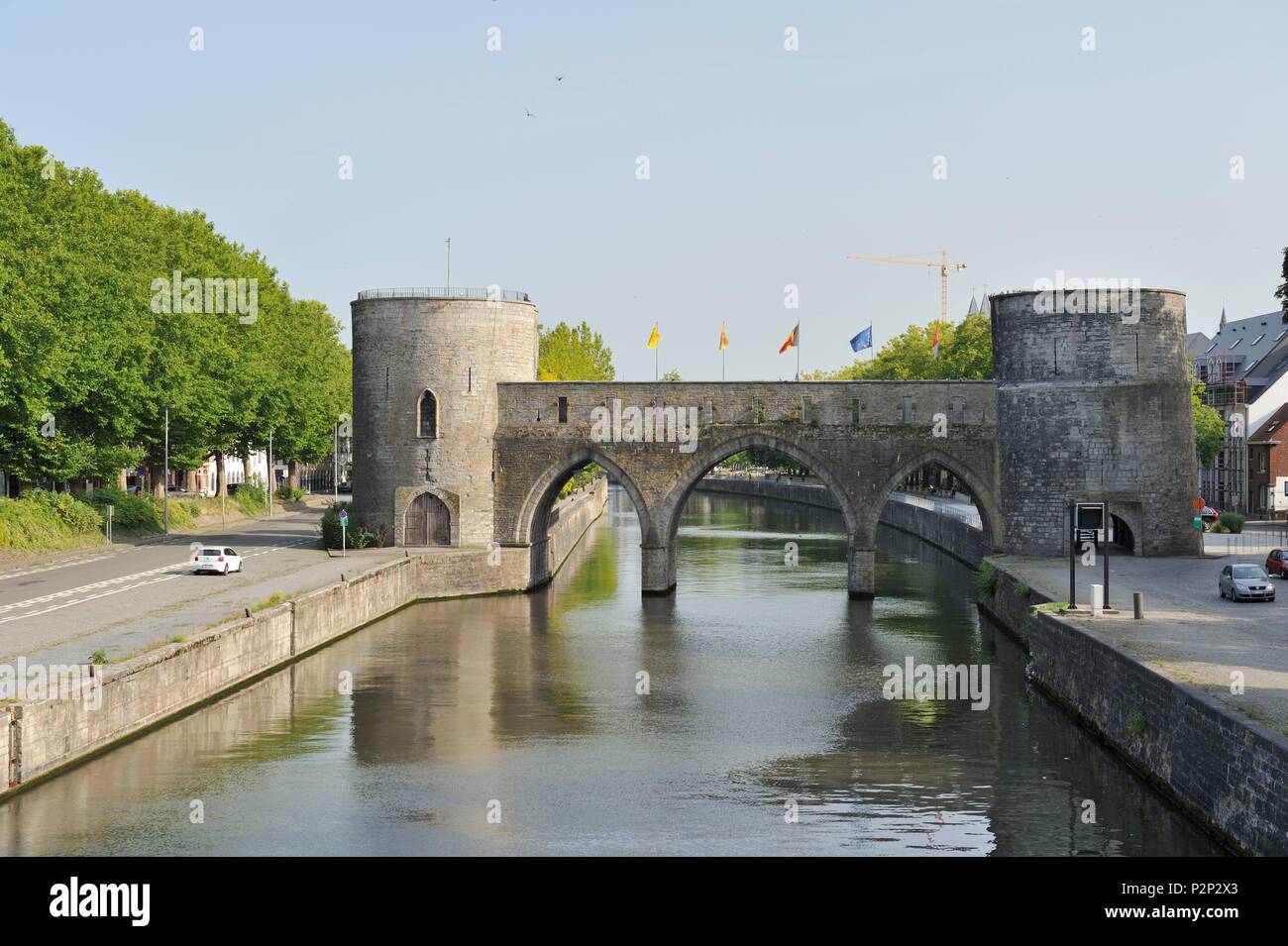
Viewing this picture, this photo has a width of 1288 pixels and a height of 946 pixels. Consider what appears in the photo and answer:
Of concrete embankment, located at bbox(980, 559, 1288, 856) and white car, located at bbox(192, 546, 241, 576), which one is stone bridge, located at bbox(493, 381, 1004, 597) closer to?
white car, located at bbox(192, 546, 241, 576)

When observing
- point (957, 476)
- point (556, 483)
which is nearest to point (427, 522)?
point (556, 483)

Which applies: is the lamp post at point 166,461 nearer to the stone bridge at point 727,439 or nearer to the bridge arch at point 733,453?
the stone bridge at point 727,439

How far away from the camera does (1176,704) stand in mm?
24219

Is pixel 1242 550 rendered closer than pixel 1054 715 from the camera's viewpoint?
No

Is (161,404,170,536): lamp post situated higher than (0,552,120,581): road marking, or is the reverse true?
(161,404,170,536): lamp post

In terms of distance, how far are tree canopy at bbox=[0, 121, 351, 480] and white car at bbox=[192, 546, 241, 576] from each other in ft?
24.5

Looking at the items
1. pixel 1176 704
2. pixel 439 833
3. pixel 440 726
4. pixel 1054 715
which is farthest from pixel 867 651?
pixel 439 833

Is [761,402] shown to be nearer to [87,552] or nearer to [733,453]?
[733,453]

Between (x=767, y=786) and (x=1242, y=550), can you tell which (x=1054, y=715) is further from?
(x=1242, y=550)

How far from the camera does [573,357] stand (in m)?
114

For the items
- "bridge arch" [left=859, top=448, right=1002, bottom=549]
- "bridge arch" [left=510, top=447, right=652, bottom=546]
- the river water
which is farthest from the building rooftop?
the river water

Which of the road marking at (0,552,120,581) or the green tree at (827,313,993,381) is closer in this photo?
the road marking at (0,552,120,581)

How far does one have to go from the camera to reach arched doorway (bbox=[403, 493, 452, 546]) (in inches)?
2259

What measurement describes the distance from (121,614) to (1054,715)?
22.8 metres
